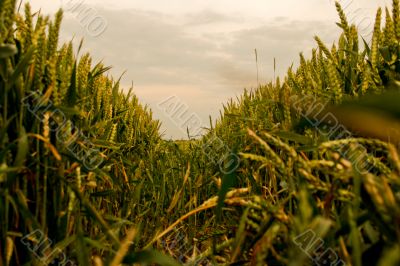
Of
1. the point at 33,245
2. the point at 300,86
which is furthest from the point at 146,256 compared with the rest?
the point at 300,86

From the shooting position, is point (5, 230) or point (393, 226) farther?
point (5, 230)

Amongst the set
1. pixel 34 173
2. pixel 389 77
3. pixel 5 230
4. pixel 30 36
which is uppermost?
pixel 30 36

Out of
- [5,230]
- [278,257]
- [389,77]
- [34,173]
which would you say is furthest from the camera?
[389,77]

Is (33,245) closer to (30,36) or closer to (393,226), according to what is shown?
(30,36)

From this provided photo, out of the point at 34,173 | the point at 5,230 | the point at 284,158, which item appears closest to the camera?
the point at 5,230

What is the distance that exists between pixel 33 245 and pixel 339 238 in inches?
32.6

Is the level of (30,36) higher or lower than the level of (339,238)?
higher

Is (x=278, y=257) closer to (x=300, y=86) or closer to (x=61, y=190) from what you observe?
(x=61, y=190)

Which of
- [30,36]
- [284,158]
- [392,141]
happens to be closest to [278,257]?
[392,141]

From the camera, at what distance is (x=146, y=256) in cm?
105

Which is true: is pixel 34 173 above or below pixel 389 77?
below

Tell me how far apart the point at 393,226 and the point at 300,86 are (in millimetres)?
1831

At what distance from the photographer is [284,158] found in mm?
2146

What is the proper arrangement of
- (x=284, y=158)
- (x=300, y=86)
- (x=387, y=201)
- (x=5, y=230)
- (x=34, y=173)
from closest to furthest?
(x=387, y=201) < (x=5, y=230) < (x=34, y=173) < (x=284, y=158) < (x=300, y=86)
